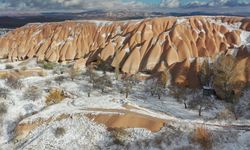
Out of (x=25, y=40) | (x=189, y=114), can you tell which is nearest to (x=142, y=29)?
(x=25, y=40)

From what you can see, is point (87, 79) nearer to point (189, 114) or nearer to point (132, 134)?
point (189, 114)

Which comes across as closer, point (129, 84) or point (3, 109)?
point (3, 109)

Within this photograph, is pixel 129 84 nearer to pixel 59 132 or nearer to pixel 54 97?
pixel 54 97

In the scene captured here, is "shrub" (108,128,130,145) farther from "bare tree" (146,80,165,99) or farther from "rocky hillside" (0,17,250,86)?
"rocky hillside" (0,17,250,86)

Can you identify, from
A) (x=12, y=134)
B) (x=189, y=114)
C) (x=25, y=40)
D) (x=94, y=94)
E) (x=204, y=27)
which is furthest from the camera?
(x=25, y=40)

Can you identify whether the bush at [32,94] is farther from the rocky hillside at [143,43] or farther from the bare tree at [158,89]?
the rocky hillside at [143,43]

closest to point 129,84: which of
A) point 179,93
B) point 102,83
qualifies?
point 102,83

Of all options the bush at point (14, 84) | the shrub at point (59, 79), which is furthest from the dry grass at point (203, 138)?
the shrub at point (59, 79)
